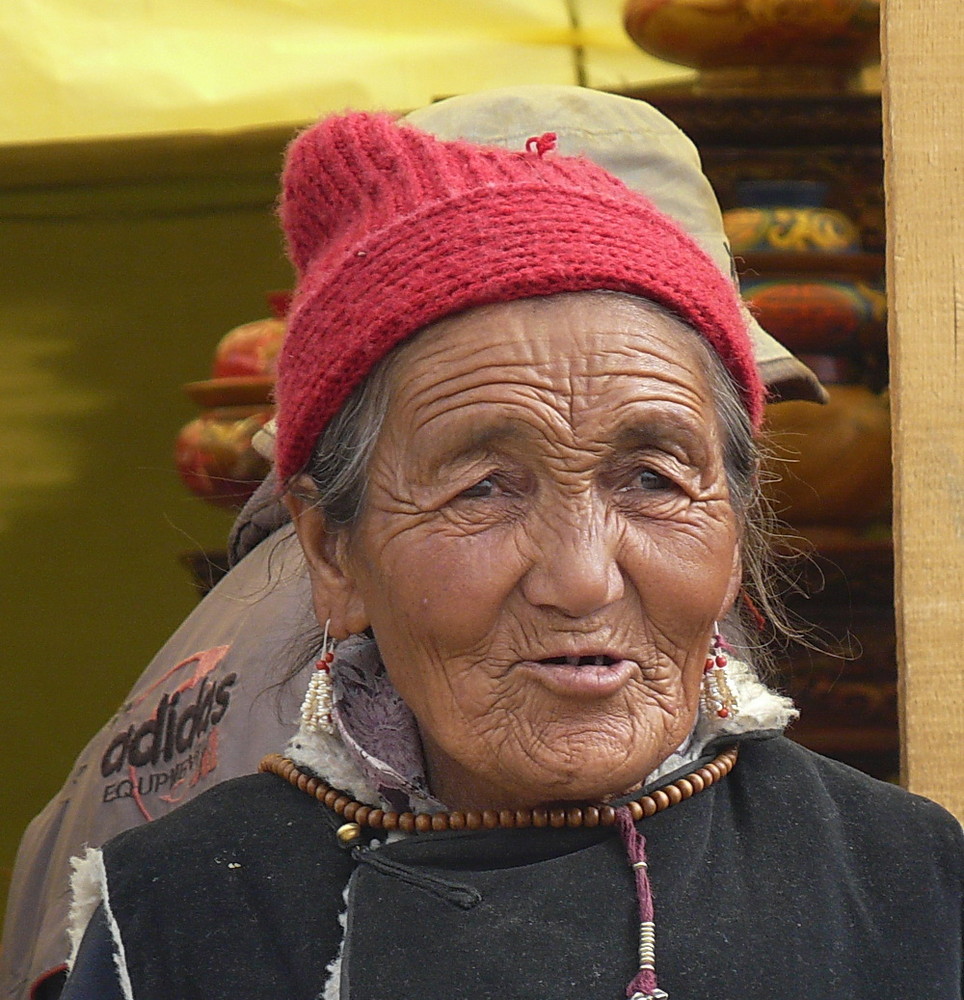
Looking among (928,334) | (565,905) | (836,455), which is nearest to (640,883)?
(565,905)

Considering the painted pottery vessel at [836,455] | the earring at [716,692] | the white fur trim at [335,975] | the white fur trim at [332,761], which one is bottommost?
the painted pottery vessel at [836,455]

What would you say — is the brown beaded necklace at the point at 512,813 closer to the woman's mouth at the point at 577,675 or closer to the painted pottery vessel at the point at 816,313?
the woman's mouth at the point at 577,675

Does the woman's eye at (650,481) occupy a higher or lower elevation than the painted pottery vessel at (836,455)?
higher

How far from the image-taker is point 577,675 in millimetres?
1537

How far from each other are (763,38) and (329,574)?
2166 millimetres

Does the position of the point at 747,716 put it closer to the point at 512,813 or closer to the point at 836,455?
the point at 512,813

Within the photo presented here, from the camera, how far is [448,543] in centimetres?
156

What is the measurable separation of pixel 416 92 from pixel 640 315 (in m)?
A: 2.35

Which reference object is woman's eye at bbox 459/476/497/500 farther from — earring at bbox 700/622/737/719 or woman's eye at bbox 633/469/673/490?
earring at bbox 700/622/737/719

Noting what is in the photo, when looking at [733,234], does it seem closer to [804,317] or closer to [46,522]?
[804,317]

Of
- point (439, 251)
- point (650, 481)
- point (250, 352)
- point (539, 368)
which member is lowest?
point (250, 352)

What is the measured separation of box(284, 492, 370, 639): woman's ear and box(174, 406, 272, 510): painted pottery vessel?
1.58 metres

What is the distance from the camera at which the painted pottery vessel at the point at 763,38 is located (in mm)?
3326

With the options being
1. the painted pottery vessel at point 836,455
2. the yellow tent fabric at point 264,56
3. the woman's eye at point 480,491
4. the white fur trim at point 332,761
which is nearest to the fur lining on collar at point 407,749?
the white fur trim at point 332,761
